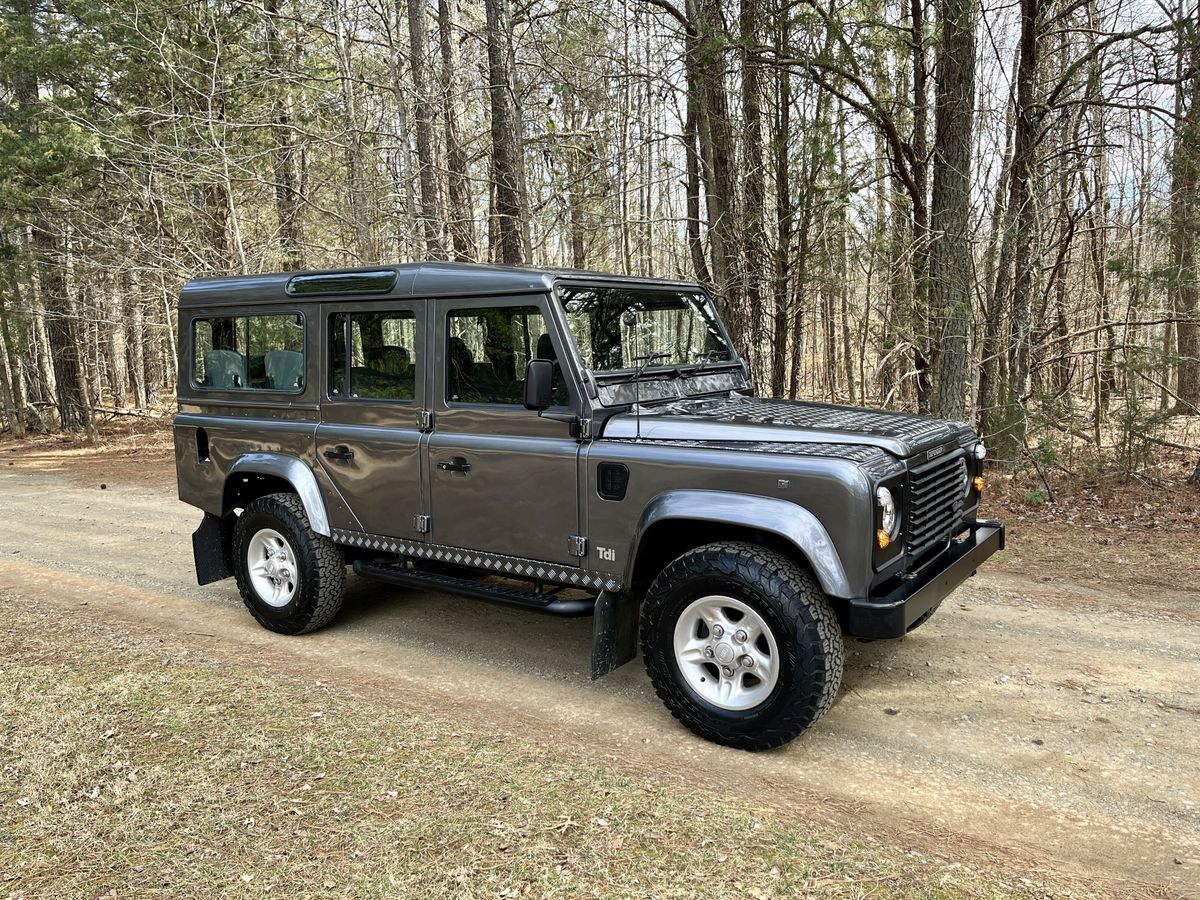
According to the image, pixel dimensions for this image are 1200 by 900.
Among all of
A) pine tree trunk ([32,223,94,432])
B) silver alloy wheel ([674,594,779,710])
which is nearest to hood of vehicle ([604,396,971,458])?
silver alloy wheel ([674,594,779,710])

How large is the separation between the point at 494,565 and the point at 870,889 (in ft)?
7.99

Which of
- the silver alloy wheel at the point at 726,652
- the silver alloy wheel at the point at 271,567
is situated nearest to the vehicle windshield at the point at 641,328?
the silver alloy wheel at the point at 726,652

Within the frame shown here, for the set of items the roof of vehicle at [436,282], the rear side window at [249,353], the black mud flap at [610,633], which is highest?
the roof of vehicle at [436,282]

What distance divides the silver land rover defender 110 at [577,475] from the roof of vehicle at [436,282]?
1 cm

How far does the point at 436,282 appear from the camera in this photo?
459 cm

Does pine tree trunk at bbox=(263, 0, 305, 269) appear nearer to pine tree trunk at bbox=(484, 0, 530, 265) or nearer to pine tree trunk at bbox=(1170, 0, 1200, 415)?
pine tree trunk at bbox=(484, 0, 530, 265)

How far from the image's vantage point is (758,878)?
2.84 meters

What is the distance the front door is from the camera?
4.22m

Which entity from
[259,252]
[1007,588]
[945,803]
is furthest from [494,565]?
[259,252]

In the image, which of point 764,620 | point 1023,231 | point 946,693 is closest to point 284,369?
point 764,620

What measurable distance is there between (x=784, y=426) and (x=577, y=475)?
1039 mm

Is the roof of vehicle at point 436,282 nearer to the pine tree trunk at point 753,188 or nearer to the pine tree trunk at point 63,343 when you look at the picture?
the pine tree trunk at point 753,188

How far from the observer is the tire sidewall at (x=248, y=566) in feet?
17.2

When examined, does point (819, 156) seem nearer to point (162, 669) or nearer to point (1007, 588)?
point (1007, 588)
